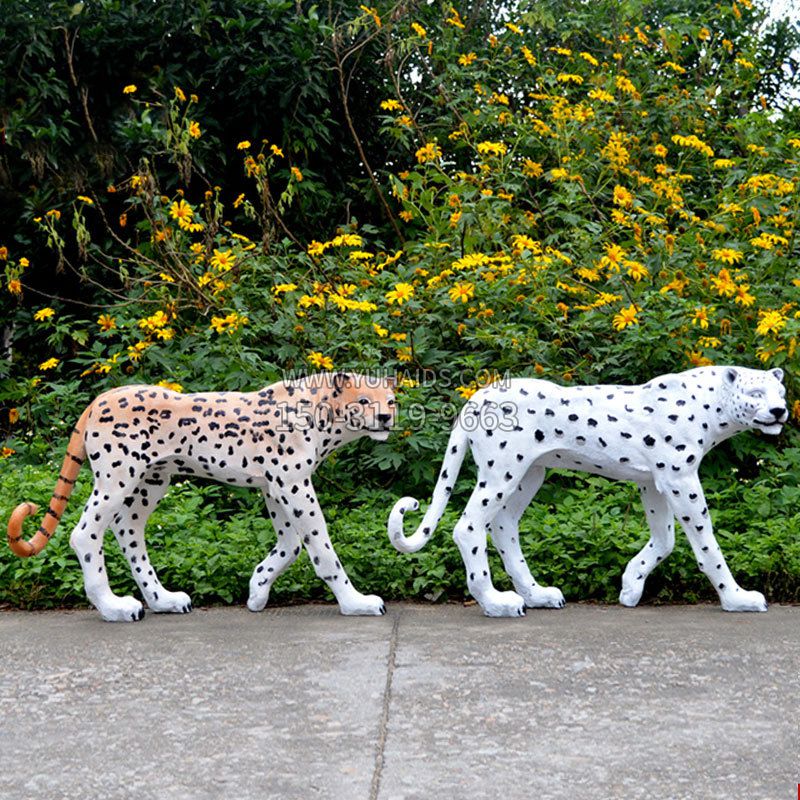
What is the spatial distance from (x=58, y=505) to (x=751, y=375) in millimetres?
2970

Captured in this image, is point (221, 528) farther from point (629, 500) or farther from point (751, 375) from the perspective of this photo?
point (751, 375)

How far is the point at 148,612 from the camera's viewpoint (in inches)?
201

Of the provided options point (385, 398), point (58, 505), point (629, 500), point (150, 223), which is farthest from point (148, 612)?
point (150, 223)

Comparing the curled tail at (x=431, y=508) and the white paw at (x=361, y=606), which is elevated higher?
the curled tail at (x=431, y=508)

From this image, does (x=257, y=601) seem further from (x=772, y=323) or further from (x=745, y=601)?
(x=772, y=323)

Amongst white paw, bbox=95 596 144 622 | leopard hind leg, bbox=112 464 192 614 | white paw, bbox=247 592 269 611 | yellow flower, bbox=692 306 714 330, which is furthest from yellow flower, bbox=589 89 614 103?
white paw, bbox=95 596 144 622

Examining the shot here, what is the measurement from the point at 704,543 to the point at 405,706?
5.69 ft

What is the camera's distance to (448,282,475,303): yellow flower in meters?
6.38

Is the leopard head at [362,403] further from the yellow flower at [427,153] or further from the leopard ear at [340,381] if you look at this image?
the yellow flower at [427,153]

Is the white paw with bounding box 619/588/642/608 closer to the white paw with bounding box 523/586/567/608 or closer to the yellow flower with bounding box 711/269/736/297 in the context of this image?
the white paw with bounding box 523/586/567/608

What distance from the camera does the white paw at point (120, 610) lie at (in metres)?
4.90

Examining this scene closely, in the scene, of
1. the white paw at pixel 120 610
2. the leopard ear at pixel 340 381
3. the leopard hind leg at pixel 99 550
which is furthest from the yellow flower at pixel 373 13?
the white paw at pixel 120 610

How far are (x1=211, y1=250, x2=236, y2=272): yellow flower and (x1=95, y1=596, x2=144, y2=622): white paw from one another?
2.38m

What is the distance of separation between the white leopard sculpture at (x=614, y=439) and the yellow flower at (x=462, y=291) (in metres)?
1.46
